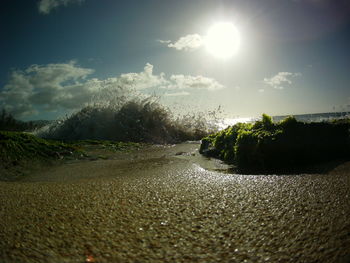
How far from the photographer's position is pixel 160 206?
1.27 meters

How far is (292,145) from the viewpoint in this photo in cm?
221

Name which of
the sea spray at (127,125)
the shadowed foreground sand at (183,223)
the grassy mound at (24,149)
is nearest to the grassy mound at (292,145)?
the shadowed foreground sand at (183,223)

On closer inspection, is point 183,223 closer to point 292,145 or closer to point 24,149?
point 292,145

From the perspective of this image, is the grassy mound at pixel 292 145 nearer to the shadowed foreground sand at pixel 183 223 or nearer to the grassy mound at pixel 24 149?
the shadowed foreground sand at pixel 183 223

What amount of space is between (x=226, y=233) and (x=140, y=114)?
311 inches

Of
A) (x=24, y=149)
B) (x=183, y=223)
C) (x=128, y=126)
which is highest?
(x=128, y=126)

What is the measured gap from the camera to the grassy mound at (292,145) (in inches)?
84.0

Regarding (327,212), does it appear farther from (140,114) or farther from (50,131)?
(50,131)

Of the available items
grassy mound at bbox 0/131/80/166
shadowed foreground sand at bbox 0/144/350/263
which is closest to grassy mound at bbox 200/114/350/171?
shadowed foreground sand at bbox 0/144/350/263

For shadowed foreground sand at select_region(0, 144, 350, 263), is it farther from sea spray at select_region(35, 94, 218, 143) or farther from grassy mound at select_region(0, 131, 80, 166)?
sea spray at select_region(35, 94, 218, 143)

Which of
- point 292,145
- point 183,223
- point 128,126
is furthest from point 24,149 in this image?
point 128,126

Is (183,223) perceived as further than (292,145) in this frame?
No

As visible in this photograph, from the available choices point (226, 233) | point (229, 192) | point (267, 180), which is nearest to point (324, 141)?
point (267, 180)

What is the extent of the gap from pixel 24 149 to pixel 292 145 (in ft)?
11.1
